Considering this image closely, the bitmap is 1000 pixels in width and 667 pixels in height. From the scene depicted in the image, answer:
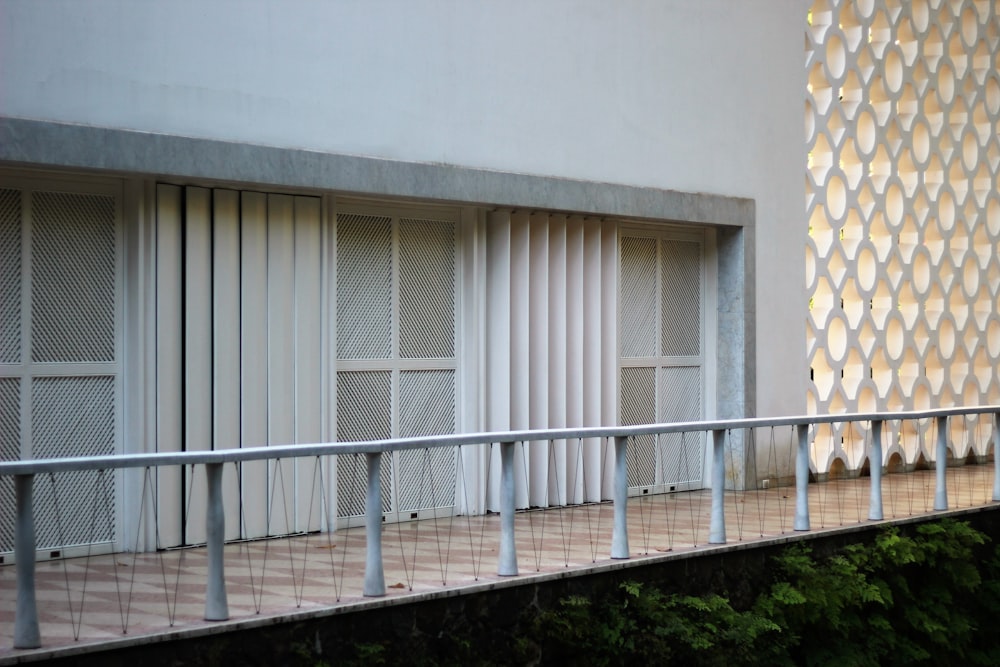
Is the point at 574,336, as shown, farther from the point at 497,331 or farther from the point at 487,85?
the point at 487,85

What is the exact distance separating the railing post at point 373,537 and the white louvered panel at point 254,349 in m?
2.42

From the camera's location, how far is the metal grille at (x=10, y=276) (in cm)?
902

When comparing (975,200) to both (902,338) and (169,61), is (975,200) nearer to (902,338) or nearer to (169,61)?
(902,338)

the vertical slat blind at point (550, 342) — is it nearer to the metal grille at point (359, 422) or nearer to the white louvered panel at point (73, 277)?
the metal grille at point (359, 422)

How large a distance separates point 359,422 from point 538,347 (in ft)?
6.50

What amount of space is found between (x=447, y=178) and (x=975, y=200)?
29.7 ft

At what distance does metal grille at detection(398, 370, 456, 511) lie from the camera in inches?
437

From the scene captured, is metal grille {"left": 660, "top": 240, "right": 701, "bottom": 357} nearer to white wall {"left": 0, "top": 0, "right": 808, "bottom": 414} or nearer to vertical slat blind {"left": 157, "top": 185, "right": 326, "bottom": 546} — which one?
white wall {"left": 0, "top": 0, "right": 808, "bottom": 414}

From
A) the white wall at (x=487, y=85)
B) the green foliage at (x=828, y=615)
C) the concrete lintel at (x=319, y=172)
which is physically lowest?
the green foliage at (x=828, y=615)

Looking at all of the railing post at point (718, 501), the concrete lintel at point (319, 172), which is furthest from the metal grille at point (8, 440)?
the railing post at point (718, 501)

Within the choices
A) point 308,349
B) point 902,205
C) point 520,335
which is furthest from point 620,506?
point 902,205

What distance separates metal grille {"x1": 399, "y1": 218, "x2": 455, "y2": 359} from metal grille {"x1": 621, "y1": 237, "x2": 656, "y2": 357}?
7.23ft

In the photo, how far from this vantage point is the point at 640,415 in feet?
43.7

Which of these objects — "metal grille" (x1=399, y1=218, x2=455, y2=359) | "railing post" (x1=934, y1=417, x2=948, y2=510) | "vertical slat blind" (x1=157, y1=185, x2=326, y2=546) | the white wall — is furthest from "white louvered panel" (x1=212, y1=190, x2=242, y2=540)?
"railing post" (x1=934, y1=417, x2=948, y2=510)
